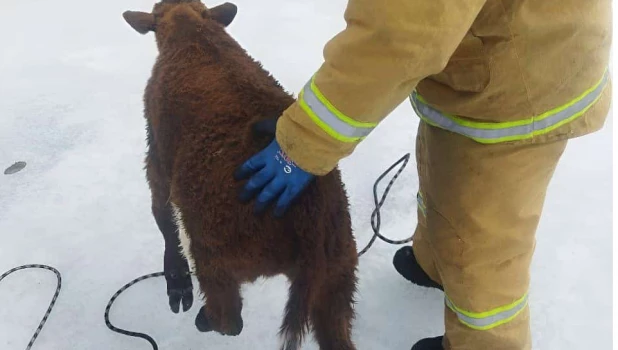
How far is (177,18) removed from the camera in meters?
1.30

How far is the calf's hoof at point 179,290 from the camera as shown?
4.91ft

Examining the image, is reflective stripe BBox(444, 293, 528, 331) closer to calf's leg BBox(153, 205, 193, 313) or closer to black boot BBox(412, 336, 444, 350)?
black boot BBox(412, 336, 444, 350)

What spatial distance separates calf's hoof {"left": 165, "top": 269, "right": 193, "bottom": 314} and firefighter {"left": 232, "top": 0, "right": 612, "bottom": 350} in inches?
25.2

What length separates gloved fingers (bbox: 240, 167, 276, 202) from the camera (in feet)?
3.08

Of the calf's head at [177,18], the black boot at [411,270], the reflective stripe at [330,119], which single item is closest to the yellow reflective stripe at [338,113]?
the reflective stripe at [330,119]

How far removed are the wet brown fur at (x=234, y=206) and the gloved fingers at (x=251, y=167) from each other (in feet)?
0.06

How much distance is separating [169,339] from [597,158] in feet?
5.09

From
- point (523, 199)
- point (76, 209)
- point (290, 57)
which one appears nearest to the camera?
point (523, 199)

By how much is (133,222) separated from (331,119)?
111 centimetres

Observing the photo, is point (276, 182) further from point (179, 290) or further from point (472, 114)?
point (179, 290)

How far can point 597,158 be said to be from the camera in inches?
76.8

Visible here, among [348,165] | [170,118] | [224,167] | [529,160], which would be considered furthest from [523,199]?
[348,165]

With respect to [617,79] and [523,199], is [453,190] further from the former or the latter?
[617,79]

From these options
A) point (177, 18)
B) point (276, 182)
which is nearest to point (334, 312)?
point (276, 182)
